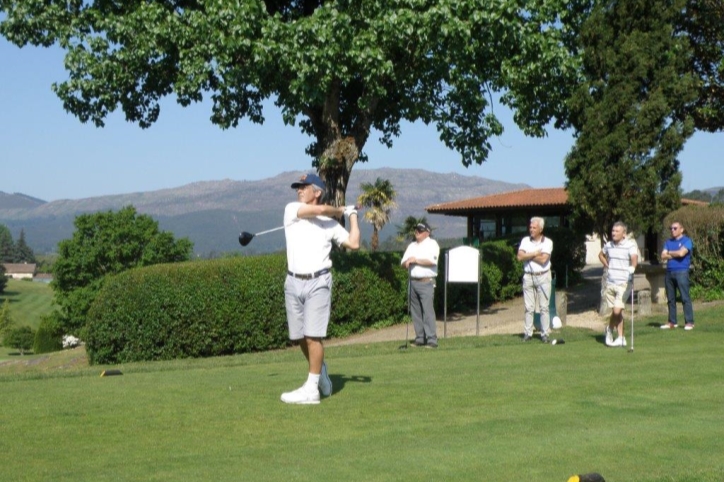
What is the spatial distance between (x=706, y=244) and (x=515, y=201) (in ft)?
113

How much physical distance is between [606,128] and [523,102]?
2202mm

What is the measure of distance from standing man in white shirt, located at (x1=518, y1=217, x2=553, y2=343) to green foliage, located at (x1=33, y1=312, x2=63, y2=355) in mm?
56240

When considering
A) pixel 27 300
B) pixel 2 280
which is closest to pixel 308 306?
pixel 27 300

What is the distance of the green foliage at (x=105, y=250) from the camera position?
68.4 metres

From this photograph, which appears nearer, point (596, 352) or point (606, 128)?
point (596, 352)

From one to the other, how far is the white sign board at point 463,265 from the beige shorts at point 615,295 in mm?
4314

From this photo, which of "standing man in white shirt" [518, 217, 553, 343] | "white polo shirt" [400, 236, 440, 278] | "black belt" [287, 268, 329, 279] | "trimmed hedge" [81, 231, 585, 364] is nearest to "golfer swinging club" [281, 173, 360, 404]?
"black belt" [287, 268, 329, 279]

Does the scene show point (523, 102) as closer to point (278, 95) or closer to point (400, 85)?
point (400, 85)

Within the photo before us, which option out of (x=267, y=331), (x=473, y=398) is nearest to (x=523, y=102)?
(x=267, y=331)

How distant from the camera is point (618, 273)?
578 inches

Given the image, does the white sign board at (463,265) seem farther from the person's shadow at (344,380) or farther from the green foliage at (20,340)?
the green foliage at (20,340)

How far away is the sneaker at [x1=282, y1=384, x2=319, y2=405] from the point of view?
8812mm

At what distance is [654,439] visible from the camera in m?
7.42

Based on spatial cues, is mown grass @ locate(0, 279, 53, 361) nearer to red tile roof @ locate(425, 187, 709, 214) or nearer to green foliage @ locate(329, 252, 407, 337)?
red tile roof @ locate(425, 187, 709, 214)
